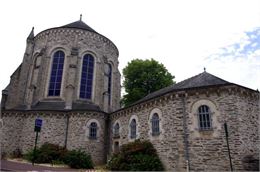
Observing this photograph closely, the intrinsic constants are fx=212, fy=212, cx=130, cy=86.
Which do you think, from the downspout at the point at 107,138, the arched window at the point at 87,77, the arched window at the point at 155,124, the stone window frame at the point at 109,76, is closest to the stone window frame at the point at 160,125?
the arched window at the point at 155,124

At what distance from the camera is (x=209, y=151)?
43.0 feet

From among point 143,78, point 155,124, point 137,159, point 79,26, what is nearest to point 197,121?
point 155,124

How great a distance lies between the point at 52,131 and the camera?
20281mm

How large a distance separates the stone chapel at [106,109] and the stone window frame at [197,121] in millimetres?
60

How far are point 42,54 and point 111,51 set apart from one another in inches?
349

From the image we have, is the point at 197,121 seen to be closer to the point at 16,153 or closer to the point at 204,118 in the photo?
the point at 204,118

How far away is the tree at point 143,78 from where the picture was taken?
30688 millimetres

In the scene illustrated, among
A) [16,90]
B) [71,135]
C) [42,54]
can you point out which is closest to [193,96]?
[71,135]

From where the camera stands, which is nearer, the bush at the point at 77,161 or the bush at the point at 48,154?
the bush at the point at 77,161

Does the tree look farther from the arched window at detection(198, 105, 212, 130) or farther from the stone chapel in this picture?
the arched window at detection(198, 105, 212, 130)

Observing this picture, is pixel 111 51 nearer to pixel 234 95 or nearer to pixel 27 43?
pixel 27 43

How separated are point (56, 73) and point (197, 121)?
17.4 meters

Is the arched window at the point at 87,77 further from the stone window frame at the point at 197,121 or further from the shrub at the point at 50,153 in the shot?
the stone window frame at the point at 197,121

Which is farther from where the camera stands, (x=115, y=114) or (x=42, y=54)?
(x=42, y=54)
